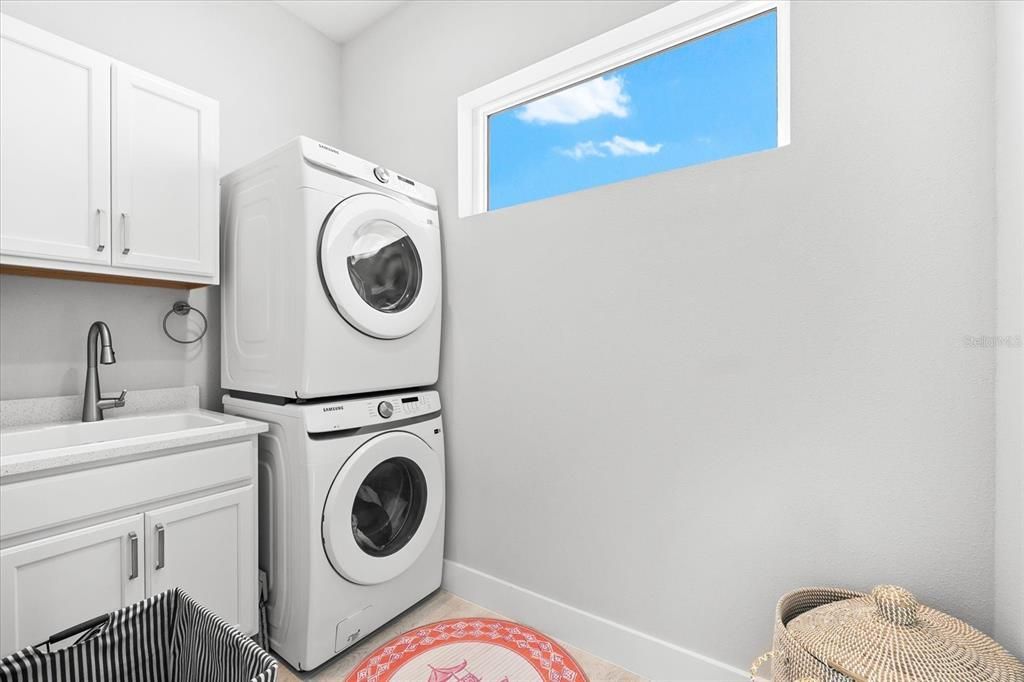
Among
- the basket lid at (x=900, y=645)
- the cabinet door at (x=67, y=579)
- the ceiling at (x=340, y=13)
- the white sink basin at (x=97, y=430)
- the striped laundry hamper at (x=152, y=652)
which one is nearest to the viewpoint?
the basket lid at (x=900, y=645)

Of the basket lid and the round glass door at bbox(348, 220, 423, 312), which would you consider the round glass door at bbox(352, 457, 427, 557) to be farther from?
the basket lid

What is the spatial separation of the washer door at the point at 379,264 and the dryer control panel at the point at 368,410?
0.84 feet

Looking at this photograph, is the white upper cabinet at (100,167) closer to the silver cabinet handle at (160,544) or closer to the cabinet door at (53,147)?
the cabinet door at (53,147)

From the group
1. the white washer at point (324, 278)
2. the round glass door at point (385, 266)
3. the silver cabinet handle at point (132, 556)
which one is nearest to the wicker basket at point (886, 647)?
the white washer at point (324, 278)

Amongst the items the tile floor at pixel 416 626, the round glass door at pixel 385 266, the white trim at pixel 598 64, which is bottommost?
the tile floor at pixel 416 626

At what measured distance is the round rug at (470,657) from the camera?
65.8 inches

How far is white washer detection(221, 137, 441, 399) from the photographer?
168 centimetres

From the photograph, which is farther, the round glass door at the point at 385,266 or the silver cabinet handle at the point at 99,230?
the round glass door at the point at 385,266

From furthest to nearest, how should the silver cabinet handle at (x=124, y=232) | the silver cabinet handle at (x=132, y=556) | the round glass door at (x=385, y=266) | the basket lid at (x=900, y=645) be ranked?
the round glass door at (x=385, y=266) → the silver cabinet handle at (x=124, y=232) → the silver cabinet handle at (x=132, y=556) → the basket lid at (x=900, y=645)

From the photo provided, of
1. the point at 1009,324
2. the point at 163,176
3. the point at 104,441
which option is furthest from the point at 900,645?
the point at 163,176

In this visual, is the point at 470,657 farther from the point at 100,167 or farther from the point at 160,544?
the point at 100,167

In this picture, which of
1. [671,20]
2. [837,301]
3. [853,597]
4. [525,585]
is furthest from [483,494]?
[671,20]

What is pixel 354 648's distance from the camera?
1.82 meters

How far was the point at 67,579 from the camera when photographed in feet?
4.26
